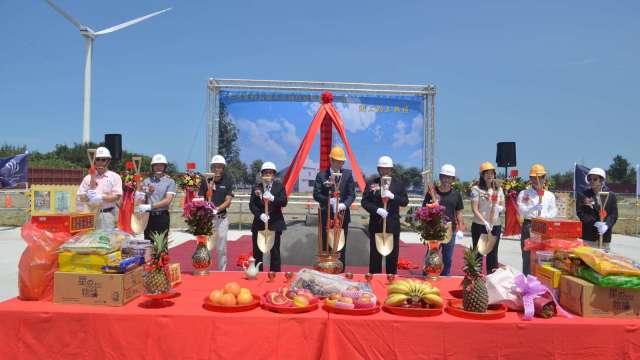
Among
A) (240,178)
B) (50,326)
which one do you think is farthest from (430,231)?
(240,178)

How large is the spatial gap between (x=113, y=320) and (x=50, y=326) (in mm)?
358

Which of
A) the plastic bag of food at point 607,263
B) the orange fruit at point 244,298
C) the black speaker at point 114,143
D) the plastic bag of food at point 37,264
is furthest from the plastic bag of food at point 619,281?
the black speaker at point 114,143

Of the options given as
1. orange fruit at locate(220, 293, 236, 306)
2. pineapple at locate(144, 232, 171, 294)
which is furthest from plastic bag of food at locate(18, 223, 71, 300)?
orange fruit at locate(220, 293, 236, 306)

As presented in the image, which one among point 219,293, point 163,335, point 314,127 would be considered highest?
point 314,127

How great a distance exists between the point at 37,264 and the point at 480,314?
2.64m

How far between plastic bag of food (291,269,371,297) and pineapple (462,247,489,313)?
24.1 inches

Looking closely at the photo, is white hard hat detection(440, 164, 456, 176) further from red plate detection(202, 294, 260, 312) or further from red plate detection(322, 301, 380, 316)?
red plate detection(202, 294, 260, 312)

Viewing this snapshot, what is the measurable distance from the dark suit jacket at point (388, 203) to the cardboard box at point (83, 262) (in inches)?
96.7

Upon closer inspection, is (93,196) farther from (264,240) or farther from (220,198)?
(264,240)

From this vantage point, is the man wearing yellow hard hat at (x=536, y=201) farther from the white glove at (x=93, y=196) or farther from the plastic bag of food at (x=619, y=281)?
the white glove at (x=93, y=196)

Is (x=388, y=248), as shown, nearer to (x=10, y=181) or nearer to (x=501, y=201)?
(x=501, y=201)

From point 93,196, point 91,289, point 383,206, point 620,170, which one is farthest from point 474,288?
point 620,170

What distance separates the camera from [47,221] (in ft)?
8.89

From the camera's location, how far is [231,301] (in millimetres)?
2406
